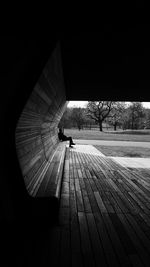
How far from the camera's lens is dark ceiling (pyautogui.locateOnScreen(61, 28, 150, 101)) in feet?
8.46

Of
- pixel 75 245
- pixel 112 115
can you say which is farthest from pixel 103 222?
pixel 112 115

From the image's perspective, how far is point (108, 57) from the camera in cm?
352

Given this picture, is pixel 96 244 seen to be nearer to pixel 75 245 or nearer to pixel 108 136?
pixel 75 245

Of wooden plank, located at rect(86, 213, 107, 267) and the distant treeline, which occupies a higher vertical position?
the distant treeline

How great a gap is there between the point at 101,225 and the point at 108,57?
10.6 ft

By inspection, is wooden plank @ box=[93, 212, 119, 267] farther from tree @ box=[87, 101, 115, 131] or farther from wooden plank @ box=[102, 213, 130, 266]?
tree @ box=[87, 101, 115, 131]

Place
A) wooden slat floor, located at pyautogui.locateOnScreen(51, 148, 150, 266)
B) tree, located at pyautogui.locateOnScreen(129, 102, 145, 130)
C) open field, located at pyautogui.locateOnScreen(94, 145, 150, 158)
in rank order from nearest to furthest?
wooden slat floor, located at pyautogui.locateOnScreen(51, 148, 150, 266)
open field, located at pyautogui.locateOnScreen(94, 145, 150, 158)
tree, located at pyautogui.locateOnScreen(129, 102, 145, 130)

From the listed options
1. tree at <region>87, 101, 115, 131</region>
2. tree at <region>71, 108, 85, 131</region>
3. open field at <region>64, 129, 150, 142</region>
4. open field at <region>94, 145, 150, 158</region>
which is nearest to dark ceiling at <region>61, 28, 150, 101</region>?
open field at <region>94, 145, 150, 158</region>

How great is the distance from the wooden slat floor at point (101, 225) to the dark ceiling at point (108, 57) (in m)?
3.08

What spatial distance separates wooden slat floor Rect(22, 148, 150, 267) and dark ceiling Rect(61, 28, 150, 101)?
308 cm

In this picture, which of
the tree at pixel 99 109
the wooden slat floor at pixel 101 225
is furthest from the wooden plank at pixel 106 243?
the tree at pixel 99 109

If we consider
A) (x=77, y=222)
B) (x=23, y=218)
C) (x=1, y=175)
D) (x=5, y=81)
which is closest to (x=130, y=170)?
(x=77, y=222)

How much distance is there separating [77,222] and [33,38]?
3017 mm

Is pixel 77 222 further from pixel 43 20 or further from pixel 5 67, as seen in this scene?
pixel 43 20
